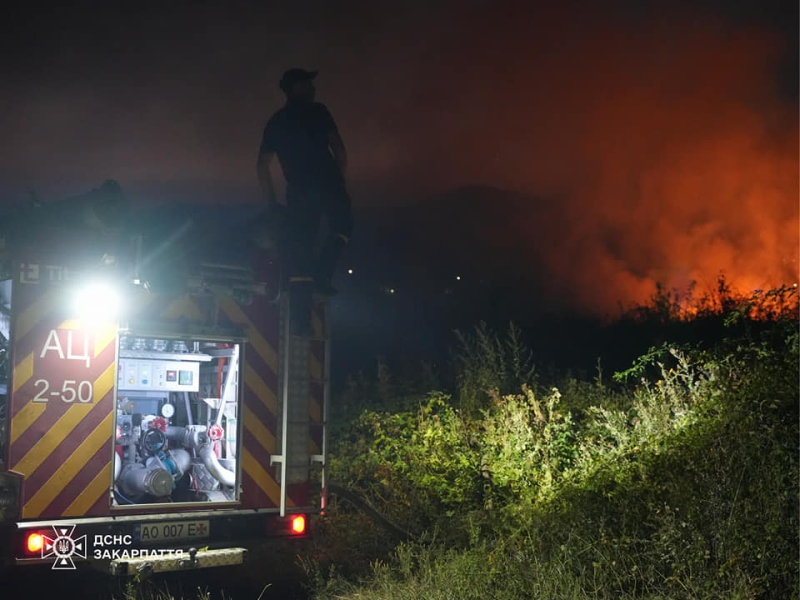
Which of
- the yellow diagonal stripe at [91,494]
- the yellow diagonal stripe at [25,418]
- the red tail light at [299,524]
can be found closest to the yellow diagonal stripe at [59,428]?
the yellow diagonal stripe at [25,418]

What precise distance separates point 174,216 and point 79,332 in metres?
1.12

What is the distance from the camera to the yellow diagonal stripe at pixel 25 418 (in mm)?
6117

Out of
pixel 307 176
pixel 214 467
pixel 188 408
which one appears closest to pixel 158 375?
pixel 188 408

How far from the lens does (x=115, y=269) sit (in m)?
6.51

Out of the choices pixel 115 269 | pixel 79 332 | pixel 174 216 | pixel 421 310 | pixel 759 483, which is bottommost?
pixel 759 483

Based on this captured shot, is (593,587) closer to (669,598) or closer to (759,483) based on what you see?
(669,598)

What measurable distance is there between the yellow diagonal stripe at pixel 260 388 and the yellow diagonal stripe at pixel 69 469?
1129 millimetres

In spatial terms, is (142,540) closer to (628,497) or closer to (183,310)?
(183,310)

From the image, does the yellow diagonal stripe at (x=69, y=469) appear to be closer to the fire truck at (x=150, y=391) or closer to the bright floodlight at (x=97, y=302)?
the fire truck at (x=150, y=391)

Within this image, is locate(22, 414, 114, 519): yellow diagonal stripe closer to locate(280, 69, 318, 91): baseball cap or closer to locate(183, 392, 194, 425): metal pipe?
locate(183, 392, 194, 425): metal pipe

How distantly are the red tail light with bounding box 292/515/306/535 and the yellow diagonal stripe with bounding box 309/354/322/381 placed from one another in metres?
1.10

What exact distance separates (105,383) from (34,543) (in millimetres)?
1152

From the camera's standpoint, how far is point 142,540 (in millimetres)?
6551

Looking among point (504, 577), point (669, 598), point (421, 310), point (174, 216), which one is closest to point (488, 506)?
point (504, 577)
